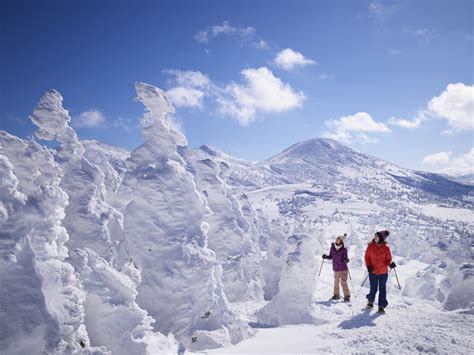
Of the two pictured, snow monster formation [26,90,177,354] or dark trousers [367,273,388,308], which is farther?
dark trousers [367,273,388,308]

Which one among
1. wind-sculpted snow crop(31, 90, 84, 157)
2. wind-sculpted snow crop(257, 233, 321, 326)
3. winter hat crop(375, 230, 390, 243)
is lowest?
wind-sculpted snow crop(257, 233, 321, 326)

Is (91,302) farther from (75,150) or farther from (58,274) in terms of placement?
(75,150)

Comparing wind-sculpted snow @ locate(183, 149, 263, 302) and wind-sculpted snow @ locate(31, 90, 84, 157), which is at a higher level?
wind-sculpted snow @ locate(31, 90, 84, 157)


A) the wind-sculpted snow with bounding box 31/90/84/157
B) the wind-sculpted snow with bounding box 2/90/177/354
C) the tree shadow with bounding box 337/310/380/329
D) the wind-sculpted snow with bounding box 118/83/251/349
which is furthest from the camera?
the wind-sculpted snow with bounding box 31/90/84/157

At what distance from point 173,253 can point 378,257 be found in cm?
655

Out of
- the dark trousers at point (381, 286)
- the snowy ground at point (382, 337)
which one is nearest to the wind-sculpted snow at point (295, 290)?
the dark trousers at point (381, 286)

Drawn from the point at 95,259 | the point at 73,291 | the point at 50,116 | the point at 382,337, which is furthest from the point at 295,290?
the point at 50,116

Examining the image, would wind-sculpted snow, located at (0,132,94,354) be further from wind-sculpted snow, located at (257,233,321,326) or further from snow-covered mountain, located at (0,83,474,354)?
wind-sculpted snow, located at (257,233,321,326)

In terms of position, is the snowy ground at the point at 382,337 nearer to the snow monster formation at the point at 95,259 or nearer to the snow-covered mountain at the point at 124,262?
the snow-covered mountain at the point at 124,262

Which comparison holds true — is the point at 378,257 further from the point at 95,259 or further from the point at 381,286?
the point at 95,259

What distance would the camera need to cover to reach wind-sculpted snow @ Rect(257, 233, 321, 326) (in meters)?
13.6

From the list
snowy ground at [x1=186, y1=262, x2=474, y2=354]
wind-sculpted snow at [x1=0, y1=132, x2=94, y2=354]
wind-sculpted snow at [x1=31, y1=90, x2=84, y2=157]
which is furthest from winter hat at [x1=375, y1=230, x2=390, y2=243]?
wind-sculpted snow at [x1=31, y1=90, x2=84, y2=157]

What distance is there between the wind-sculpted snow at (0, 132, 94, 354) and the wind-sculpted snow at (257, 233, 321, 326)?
9.55m

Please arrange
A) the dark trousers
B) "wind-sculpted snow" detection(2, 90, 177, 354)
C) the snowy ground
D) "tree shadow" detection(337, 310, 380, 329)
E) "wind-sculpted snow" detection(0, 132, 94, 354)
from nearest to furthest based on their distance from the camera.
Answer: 1. "wind-sculpted snow" detection(0, 132, 94, 354)
2. "wind-sculpted snow" detection(2, 90, 177, 354)
3. the snowy ground
4. "tree shadow" detection(337, 310, 380, 329)
5. the dark trousers
